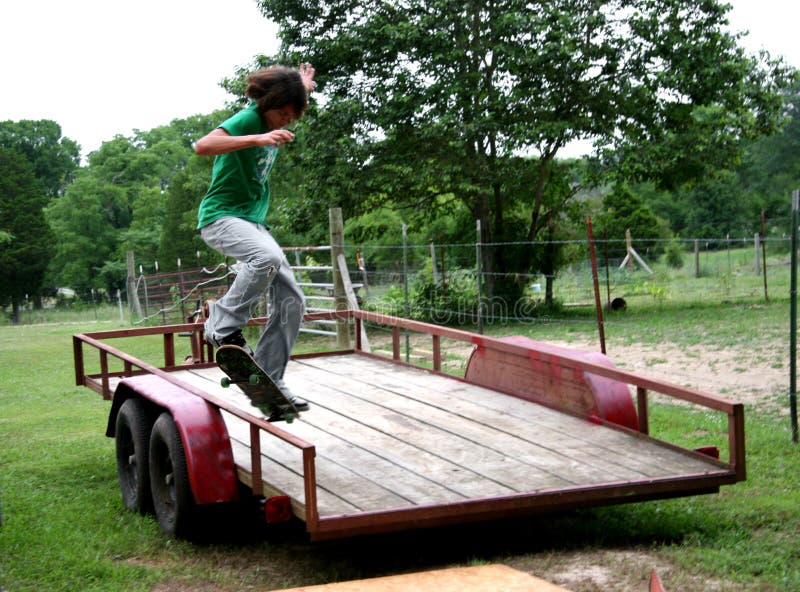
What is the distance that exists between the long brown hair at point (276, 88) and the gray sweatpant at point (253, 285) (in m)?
0.66

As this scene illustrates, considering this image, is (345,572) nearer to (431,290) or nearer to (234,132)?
(234,132)

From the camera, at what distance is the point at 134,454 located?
565 centimetres

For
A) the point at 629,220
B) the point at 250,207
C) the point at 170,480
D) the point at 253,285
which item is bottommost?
the point at 170,480

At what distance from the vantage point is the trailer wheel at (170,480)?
469 cm

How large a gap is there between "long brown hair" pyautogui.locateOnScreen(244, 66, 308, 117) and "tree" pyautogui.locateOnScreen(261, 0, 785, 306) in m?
14.8

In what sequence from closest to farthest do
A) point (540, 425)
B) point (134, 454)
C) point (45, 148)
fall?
point (540, 425) < point (134, 454) < point (45, 148)

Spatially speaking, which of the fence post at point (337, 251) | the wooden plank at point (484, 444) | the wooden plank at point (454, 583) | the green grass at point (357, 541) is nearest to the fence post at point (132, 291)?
the fence post at point (337, 251)

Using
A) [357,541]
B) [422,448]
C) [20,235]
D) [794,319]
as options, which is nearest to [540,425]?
[422,448]

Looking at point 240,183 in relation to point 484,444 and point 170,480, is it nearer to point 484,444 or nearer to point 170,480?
point 170,480

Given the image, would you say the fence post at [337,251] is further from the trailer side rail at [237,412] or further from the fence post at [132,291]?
the fence post at [132,291]

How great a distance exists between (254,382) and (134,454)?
4.61ft

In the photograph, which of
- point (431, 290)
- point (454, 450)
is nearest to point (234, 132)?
point (454, 450)

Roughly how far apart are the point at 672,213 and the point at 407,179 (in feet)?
94.4

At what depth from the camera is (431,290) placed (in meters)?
19.8
